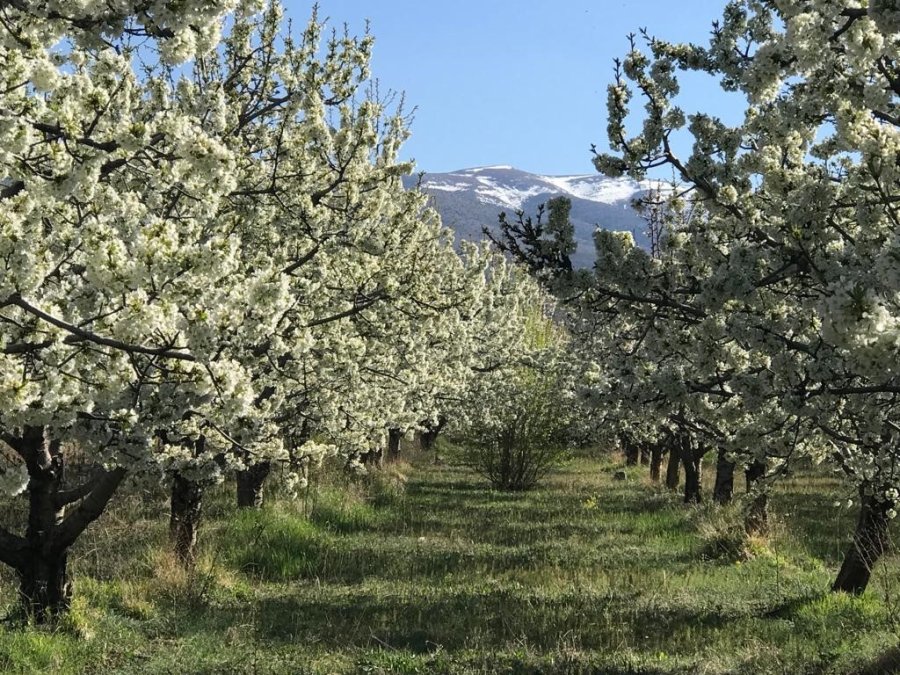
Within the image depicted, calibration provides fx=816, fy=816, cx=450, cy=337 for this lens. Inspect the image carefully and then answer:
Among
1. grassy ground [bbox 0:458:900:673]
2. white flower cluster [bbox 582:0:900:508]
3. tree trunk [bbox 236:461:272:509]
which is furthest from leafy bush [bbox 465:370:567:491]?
white flower cluster [bbox 582:0:900:508]

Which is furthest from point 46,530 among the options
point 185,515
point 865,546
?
point 865,546

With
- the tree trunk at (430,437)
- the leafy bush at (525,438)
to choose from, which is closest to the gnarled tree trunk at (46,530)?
the leafy bush at (525,438)

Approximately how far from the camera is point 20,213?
15.9 ft

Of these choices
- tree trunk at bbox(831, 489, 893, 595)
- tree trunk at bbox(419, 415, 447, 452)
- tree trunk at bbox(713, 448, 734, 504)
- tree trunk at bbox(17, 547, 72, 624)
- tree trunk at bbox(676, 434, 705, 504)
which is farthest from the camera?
tree trunk at bbox(419, 415, 447, 452)

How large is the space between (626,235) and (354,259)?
6810 millimetres

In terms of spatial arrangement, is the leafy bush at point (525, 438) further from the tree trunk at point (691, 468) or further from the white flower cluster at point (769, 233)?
the white flower cluster at point (769, 233)

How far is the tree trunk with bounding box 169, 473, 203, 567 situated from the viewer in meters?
11.3

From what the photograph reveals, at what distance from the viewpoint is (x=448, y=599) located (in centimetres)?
1110

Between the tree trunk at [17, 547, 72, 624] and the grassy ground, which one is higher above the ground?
the tree trunk at [17, 547, 72, 624]

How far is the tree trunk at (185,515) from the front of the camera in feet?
37.2

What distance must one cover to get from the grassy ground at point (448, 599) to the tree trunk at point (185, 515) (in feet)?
1.24

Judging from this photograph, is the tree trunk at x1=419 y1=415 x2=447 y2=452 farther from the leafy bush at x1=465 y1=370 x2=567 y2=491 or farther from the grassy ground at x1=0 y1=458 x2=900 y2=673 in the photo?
the grassy ground at x1=0 y1=458 x2=900 y2=673

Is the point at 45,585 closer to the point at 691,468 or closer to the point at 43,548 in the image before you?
the point at 43,548

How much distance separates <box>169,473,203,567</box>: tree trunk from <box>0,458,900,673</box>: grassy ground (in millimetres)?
377
